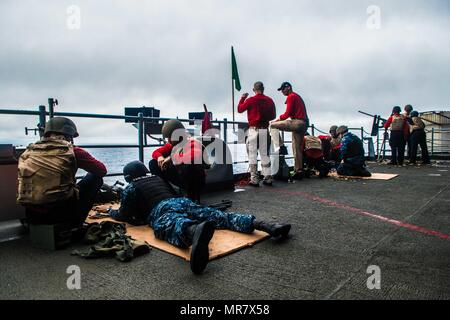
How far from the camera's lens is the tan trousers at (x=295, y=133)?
21.7 ft

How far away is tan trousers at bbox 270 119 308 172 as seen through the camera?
21.7ft

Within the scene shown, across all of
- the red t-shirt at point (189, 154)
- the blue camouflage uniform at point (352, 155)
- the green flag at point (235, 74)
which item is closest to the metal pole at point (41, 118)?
the red t-shirt at point (189, 154)

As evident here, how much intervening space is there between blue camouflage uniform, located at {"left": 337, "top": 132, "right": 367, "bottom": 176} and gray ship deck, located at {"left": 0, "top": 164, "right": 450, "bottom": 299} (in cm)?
384

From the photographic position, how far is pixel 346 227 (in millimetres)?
3113

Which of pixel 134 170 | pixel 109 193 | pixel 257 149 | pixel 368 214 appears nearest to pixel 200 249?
pixel 134 170

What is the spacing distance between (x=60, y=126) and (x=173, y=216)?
54.8 inches

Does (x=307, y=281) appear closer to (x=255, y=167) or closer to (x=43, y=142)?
(x=43, y=142)

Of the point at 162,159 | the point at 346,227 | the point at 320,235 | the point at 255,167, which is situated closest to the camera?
the point at 320,235

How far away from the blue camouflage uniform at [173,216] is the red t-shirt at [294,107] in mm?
4116

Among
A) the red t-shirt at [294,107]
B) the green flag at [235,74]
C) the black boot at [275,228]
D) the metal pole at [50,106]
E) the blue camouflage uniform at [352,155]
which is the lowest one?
the black boot at [275,228]

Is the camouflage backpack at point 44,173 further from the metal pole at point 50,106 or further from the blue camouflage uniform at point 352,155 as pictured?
the blue camouflage uniform at point 352,155

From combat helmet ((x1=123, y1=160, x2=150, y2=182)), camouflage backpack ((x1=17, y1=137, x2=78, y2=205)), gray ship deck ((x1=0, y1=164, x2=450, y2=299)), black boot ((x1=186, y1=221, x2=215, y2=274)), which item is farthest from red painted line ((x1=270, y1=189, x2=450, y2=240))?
camouflage backpack ((x1=17, y1=137, x2=78, y2=205))

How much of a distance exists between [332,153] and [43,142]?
311 inches
